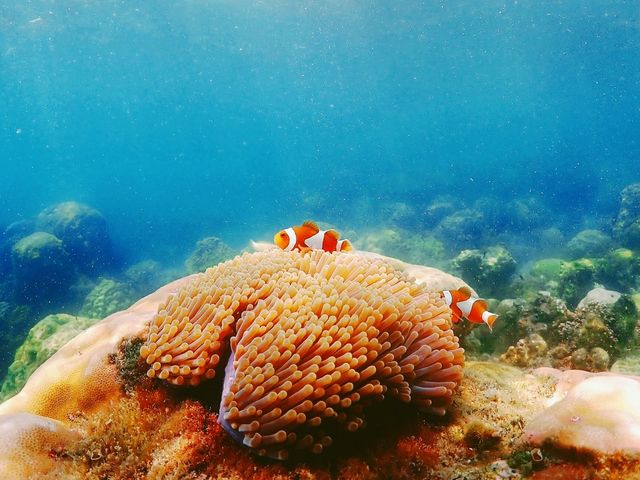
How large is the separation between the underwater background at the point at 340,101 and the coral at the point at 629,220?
78mm

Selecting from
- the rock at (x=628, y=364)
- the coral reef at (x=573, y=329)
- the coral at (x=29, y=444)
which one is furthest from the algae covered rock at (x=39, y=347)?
the rock at (x=628, y=364)

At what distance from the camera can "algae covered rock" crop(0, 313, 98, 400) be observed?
6.39 m

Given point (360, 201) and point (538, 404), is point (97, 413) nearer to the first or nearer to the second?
point (538, 404)

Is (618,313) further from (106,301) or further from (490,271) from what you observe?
(106,301)

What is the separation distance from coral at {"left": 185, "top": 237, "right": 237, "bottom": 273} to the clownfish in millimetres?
12686

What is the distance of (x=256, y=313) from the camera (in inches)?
88.5

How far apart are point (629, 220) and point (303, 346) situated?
1678 centimetres

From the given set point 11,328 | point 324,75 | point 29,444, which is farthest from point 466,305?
point 324,75

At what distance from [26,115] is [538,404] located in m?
86.7

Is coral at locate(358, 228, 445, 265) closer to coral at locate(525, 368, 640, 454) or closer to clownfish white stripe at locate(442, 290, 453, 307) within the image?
clownfish white stripe at locate(442, 290, 453, 307)

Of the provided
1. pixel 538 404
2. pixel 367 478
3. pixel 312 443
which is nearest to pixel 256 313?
pixel 312 443

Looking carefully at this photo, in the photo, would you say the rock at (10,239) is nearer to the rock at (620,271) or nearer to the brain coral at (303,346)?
the brain coral at (303,346)

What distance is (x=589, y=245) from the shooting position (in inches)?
580

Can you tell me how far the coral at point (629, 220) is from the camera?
41.3 ft
